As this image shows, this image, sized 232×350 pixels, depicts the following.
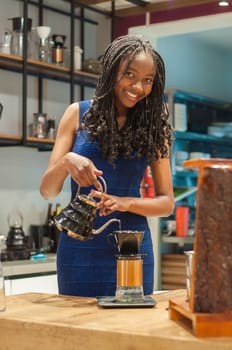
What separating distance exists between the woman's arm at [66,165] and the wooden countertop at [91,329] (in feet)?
1.12

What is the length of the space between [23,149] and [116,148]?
2.99m

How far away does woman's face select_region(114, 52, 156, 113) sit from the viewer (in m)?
2.07

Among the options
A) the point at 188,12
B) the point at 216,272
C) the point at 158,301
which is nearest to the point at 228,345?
the point at 216,272

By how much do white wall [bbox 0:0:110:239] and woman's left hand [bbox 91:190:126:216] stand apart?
9.49 ft

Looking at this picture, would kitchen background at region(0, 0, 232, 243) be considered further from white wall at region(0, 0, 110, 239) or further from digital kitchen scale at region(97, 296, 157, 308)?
digital kitchen scale at region(97, 296, 157, 308)

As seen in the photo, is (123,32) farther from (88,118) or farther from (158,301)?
(158,301)

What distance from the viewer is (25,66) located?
15.6ft

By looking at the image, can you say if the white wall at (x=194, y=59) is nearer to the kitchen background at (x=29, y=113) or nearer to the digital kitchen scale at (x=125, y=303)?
the kitchen background at (x=29, y=113)

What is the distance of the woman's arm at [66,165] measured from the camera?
1964 millimetres

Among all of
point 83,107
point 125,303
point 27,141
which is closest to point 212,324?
point 125,303

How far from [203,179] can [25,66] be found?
11.2 feet

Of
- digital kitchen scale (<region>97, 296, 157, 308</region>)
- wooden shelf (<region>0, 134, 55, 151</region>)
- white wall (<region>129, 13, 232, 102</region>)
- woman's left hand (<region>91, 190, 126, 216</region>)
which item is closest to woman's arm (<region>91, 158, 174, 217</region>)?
woman's left hand (<region>91, 190, 126, 216</region>)

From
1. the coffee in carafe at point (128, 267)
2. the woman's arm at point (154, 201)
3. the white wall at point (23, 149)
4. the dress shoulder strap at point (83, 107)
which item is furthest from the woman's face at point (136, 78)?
the white wall at point (23, 149)

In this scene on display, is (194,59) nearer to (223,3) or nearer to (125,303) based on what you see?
(223,3)
